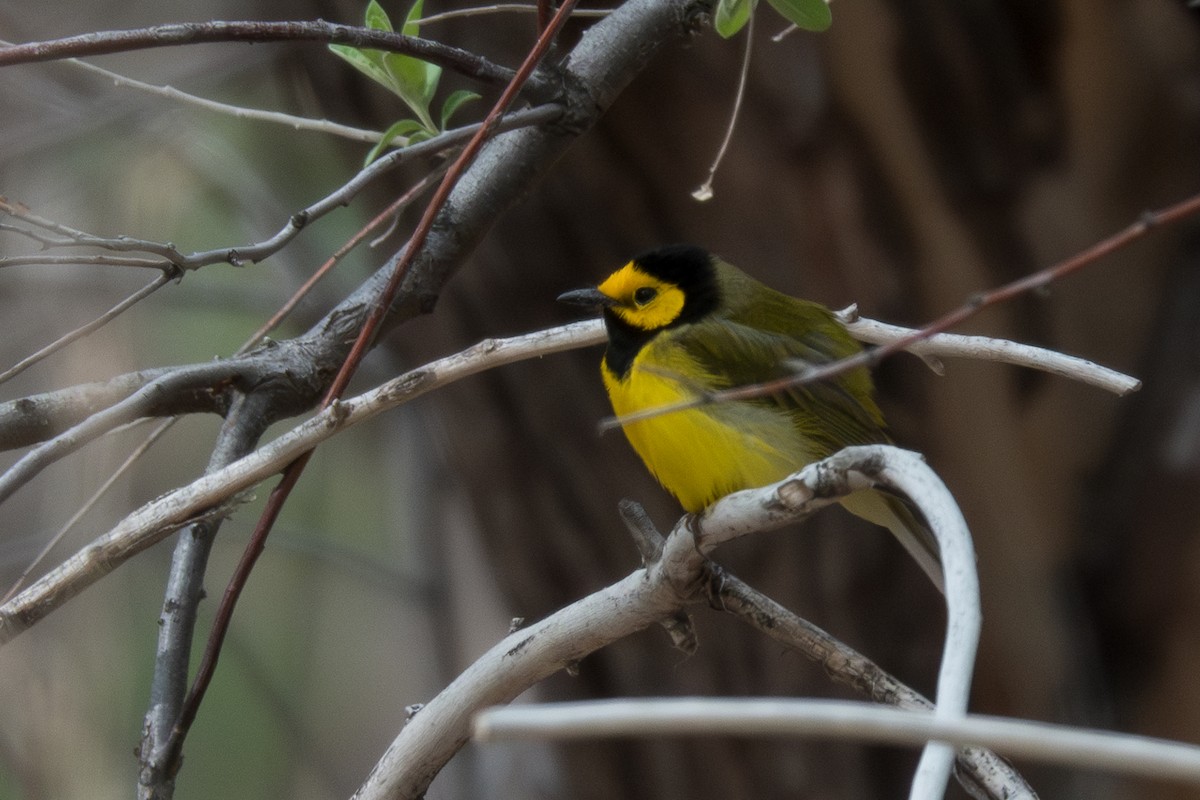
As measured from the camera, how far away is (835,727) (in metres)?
0.43

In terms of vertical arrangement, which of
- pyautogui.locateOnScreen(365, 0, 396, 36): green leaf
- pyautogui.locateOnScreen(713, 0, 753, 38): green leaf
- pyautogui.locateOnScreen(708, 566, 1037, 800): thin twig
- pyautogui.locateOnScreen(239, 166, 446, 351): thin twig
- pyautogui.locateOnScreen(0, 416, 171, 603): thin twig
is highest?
pyautogui.locateOnScreen(365, 0, 396, 36): green leaf

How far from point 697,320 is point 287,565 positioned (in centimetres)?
293

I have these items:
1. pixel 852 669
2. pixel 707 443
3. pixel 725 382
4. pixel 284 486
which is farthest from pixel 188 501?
pixel 725 382

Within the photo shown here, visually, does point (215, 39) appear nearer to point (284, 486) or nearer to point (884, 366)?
point (284, 486)

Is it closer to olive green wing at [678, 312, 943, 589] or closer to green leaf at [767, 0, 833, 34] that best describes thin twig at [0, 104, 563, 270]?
green leaf at [767, 0, 833, 34]

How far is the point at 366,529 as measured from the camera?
494 cm

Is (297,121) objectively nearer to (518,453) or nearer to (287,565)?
(518,453)

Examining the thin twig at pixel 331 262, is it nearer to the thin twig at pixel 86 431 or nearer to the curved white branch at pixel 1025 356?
the thin twig at pixel 86 431

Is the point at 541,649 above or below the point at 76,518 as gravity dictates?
below

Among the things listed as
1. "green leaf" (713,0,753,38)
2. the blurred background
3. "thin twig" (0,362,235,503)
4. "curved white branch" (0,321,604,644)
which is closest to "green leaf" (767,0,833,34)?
"green leaf" (713,0,753,38)

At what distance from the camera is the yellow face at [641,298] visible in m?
1.72

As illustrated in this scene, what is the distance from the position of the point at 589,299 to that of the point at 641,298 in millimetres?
75

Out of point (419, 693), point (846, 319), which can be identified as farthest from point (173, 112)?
point (846, 319)

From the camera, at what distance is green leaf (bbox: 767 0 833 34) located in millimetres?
1225
